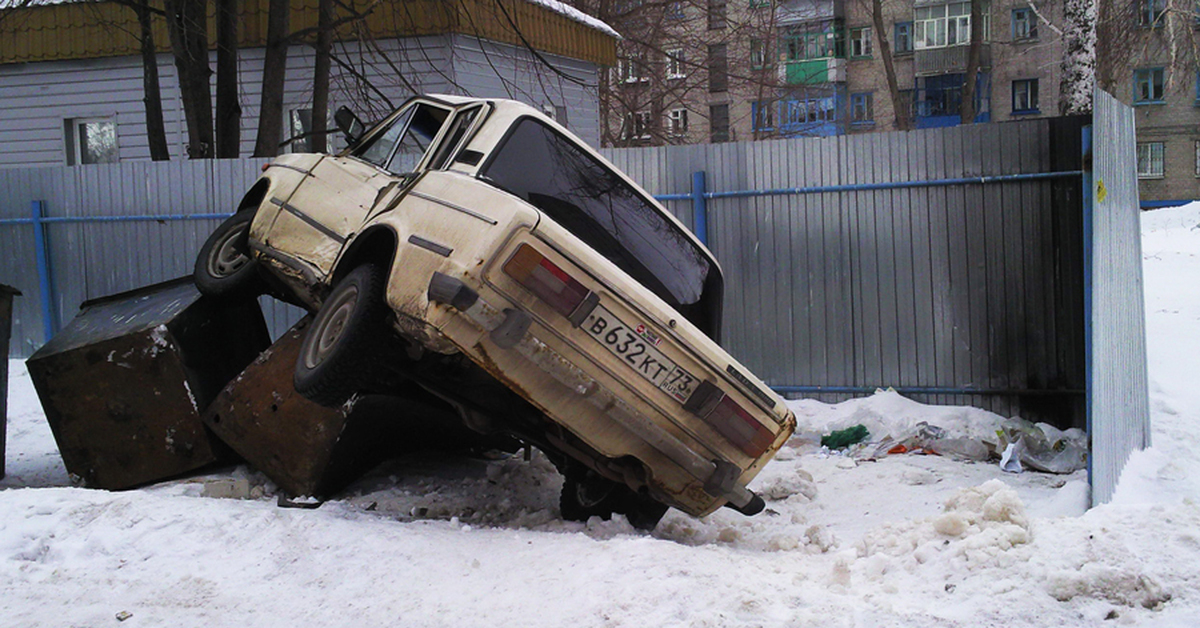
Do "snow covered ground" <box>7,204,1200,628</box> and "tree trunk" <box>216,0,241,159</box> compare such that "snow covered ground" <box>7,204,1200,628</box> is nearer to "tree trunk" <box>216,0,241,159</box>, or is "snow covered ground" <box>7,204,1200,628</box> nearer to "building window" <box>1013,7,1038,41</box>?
"tree trunk" <box>216,0,241,159</box>

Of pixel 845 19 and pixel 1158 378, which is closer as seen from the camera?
pixel 1158 378

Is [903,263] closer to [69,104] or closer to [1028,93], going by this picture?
[69,104]

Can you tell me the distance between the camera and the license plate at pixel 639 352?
4227mm

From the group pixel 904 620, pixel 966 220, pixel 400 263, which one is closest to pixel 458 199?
pixel 400 263

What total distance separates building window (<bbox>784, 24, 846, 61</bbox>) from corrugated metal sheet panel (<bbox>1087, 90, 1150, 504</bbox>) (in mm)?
34038

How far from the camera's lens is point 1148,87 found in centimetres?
4228

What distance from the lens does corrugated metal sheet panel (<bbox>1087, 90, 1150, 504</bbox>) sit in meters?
5.02

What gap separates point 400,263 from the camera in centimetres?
439

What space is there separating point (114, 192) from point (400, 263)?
24.7 feet

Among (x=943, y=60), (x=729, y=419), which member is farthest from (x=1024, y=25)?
(x=729, y=419)

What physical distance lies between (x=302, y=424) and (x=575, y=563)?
2261 mm

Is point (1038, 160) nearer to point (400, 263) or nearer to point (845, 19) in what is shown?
point (400, 263)

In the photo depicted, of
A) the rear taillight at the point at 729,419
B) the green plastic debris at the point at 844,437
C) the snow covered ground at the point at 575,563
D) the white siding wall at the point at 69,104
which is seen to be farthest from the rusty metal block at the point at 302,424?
the white siding wall at the point at 69,104

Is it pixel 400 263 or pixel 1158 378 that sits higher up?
pixel 400 263
